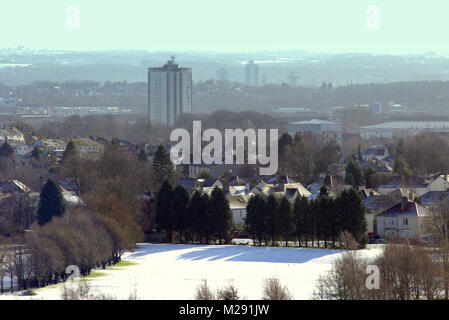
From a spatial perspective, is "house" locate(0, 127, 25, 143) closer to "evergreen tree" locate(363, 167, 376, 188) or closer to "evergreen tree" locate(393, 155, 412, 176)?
"evergreen tree" locate(393, 155, 412, 176)

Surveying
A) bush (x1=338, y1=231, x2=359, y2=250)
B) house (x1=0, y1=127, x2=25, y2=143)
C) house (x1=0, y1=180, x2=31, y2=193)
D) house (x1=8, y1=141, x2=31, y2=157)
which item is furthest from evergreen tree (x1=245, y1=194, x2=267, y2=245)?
house (x1=0, y1=127, x2=25, y2=143)

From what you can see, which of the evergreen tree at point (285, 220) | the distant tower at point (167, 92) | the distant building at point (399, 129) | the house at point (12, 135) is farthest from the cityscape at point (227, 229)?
the distant tower at point (167, 92)

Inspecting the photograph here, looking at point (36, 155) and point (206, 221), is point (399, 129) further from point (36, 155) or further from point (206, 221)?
point (206, 221)

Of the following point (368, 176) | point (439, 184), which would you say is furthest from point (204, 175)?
point (439, 184)

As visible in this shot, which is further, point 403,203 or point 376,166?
point 376,166
